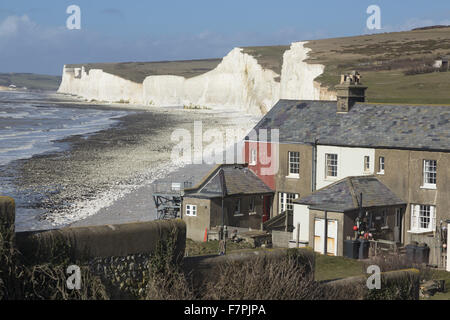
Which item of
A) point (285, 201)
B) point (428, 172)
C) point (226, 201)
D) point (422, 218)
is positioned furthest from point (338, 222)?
point (285, 201)

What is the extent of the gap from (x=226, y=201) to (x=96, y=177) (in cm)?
2541

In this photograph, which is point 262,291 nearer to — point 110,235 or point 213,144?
point 110,235

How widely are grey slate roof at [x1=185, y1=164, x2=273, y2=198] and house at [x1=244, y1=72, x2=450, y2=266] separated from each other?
581 mm

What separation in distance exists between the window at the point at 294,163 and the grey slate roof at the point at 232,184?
151cm

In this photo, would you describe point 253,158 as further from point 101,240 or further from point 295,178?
point 101,240

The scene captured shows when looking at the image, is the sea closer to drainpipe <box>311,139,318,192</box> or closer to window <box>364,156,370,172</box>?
drainpipe <box>311,139,318,192</box>

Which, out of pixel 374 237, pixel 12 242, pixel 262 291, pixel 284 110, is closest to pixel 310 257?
pixel 262 291

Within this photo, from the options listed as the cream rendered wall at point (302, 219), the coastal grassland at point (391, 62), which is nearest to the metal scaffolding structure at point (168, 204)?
the cream rendered wall at point (302, 219)

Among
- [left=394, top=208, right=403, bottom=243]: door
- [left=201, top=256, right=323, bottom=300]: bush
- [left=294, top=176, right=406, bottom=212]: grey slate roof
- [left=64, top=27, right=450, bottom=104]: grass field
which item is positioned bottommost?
[left=394, top=208, right=403, bottom=243]: door

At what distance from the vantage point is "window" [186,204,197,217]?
3741cm

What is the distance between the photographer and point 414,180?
34.8 m

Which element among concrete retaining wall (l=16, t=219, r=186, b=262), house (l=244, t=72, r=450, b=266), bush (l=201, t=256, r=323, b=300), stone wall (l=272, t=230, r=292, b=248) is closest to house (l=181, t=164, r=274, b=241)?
house (l=244, t=72, r=450, b=266)

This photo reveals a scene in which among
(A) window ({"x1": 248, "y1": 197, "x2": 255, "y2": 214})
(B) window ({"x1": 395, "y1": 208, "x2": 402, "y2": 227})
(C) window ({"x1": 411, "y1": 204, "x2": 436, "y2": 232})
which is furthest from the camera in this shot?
(A) window ({"x1": 248, "y1": 197, "x2": 255, "y2": 214})

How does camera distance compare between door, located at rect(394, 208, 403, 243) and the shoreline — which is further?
the shoreline
